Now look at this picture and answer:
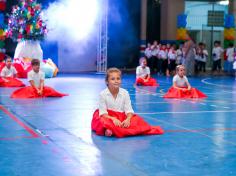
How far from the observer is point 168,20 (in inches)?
970

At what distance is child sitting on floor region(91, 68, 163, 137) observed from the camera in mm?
6488

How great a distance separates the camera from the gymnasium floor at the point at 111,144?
188 inches

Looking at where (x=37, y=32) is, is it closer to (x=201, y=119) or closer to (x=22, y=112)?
(x=22, y=112)

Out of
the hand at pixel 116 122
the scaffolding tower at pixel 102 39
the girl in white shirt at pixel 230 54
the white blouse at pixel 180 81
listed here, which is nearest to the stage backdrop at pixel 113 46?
the scaffolding tower at pixel 102 39

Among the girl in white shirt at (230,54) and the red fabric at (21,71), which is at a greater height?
the girl in white shirt at (230,54)

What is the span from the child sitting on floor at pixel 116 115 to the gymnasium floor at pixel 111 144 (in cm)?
15

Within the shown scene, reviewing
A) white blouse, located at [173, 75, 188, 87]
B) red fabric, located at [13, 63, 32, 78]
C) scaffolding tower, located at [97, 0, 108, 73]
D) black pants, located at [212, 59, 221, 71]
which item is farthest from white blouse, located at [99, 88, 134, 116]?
black pants, located at [212, 59, 221, 71]

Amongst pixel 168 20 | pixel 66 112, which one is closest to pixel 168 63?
pixel 168 20

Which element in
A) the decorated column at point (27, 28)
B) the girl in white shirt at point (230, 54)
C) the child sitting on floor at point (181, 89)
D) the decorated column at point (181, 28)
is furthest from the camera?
the decorated column at point (181, 28)

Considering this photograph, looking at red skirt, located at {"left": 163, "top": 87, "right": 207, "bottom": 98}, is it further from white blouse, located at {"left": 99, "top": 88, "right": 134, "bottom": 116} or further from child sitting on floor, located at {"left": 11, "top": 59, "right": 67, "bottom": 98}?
white blouse, located at {"left": 99, "top": 88, "right": 134, "bottom": 116}

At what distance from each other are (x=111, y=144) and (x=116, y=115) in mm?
806

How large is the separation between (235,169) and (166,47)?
698 inches

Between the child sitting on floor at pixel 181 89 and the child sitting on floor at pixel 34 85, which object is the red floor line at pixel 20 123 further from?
the child sitting on floor at pixel 181 89

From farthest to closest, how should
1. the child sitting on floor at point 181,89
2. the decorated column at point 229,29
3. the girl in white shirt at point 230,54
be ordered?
1. the decorated column at point 229,29
2. the girl in white shirt at point 230,54
3. the child sitting on floor at point 181,89
